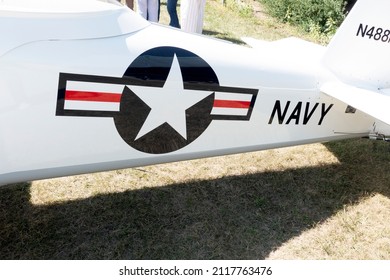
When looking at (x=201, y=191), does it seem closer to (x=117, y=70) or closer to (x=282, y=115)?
(x=282, y=115)

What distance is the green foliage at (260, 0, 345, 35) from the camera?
28.4 ft

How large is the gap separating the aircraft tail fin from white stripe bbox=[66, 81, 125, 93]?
5.83ft

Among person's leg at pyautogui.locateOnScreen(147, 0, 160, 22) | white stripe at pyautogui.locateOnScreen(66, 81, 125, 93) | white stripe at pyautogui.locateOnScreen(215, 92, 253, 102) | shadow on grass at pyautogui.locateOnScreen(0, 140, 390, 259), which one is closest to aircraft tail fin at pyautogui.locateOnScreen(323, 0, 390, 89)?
white stripe at pyautogui.locateOnScreen(215, 92, 253, 102)

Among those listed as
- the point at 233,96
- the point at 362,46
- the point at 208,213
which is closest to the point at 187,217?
the point at 208,213

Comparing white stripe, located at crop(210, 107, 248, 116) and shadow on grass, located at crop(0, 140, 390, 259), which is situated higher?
white stripe, located at crop(210, 107, 248, 116)

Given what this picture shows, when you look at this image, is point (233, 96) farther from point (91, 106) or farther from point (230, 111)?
point (91, 106)

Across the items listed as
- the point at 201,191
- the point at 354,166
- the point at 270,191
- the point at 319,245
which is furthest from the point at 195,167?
the point at 354,166

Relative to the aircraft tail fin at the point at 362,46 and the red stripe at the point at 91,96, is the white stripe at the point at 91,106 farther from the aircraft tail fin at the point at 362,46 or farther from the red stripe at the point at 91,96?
the aircraft tail fin at the point at 362,46

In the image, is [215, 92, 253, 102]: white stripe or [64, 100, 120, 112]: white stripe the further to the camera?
[215, 92, 253, 102]: white stripe

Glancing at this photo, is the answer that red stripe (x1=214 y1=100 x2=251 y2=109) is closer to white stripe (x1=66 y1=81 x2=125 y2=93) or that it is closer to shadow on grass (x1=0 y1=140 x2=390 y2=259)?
white stripe (x1=66 y1=81 x2=125 y2=93)

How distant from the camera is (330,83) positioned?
123 inches

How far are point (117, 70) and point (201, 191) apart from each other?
156 cm

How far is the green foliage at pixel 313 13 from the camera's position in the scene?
28.4 feet

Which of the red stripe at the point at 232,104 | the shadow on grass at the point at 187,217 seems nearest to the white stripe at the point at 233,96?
the red stripe at the point at 232,104
